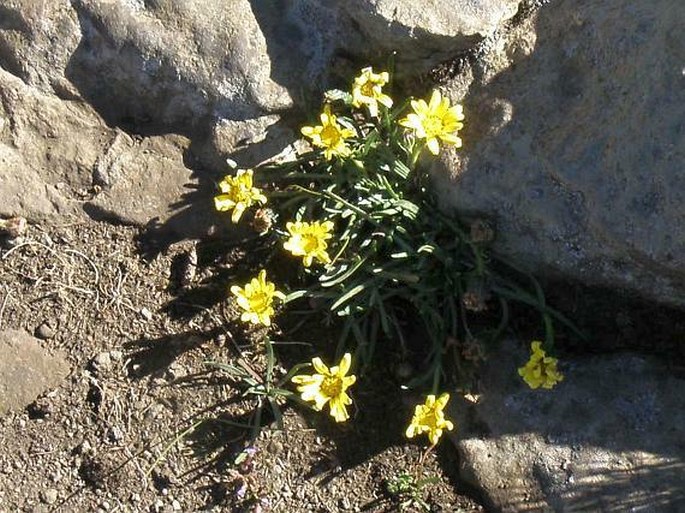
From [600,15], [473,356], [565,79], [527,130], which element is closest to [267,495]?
[473,356]

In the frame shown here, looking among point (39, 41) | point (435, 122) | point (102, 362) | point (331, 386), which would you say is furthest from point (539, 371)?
point (39, 41)

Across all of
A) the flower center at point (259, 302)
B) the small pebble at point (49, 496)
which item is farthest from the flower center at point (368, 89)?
the small pebble at point (49, 496)

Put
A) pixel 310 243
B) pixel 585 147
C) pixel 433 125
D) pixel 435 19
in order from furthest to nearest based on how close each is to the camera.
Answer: pixel 435 19
pixel 310 243
pixel 433 125
pixel 585 147

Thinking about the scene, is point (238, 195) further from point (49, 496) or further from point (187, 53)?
point (49, 496)

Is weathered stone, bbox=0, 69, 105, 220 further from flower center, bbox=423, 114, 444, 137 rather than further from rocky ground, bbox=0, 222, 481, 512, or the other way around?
flower center, bbox=423, 114, 444, 137

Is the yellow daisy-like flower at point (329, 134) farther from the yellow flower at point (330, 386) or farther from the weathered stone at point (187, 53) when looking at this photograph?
the yellow flower at point (330, 386)

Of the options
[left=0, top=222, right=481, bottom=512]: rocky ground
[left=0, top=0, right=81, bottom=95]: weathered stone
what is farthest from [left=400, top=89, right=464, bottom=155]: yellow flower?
[left=0, top=0, right=81, bottom=95]: weathered stone

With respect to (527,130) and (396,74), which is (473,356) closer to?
(527,130)
